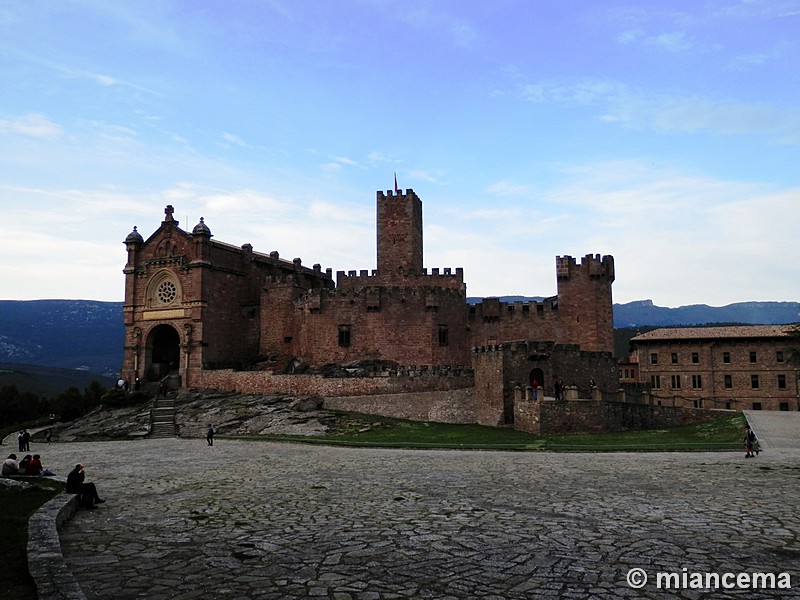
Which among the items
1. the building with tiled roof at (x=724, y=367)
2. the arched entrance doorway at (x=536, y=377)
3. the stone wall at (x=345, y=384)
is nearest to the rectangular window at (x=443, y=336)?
the stone wall at (x=345, y=384)

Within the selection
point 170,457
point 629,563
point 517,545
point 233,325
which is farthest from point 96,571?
point 233,325

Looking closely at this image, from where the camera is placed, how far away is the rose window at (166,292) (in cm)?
5338

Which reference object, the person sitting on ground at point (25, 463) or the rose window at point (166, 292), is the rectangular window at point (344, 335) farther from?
the person sitting on ground at point (25, 463)

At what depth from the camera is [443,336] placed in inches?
2007

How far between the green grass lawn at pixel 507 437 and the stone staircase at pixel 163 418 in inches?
322

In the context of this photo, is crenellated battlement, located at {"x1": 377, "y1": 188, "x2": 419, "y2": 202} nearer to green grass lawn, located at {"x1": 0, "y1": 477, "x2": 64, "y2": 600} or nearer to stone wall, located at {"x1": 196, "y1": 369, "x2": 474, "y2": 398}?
stone wall, located at {"x1": 196, "y1": 369, "x2": 474, "y2": 398}

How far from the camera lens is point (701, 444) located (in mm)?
26891

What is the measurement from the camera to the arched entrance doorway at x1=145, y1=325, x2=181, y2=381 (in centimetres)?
5406

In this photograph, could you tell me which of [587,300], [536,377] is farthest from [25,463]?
[587,300]

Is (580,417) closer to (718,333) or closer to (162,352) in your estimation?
(718,333)

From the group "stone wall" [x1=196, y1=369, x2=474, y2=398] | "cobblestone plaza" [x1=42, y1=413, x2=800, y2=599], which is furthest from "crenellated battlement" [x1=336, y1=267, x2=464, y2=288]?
"cobblestone plaza" [x1=42, y1=413, x2=800, y2=599]

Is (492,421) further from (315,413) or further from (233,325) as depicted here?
(233,325)

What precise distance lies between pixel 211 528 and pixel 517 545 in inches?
229

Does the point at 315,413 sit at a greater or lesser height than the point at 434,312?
lesser
